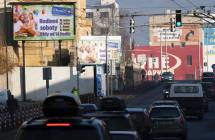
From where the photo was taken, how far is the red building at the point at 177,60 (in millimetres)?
172750

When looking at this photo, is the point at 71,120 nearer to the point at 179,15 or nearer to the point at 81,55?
the point at 179,15

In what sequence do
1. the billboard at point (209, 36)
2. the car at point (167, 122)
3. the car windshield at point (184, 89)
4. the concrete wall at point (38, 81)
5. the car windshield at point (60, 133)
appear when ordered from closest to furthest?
the car windshield at point (60, 133), the car at point (167, 122), the car windshield at point (184, 89), the concrete wall at point (38, 81), the billboard at point (209, 36)

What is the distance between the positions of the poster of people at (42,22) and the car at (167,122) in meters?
42.4

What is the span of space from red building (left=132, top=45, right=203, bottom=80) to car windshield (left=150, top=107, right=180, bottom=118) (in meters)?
137

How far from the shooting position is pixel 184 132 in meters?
31.1

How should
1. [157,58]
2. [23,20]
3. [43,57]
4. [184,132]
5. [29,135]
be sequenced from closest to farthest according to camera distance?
[29,135]
[184,132]
[23,20]
[43,57]
[157,58]

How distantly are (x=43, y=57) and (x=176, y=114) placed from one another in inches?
2446

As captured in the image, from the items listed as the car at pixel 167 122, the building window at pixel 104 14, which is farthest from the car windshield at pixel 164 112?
the building window at pixel 104 14

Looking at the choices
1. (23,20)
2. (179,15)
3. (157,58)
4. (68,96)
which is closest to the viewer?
(68,96)

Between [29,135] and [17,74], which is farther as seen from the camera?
[17,74]

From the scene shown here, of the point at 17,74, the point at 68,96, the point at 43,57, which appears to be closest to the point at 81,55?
the point at 43,57

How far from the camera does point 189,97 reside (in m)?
47.6

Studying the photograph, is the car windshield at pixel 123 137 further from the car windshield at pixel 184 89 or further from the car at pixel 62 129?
the car windshield at pixel 184 89

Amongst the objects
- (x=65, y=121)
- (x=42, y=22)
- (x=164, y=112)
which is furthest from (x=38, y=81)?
(x=65, y=121)
